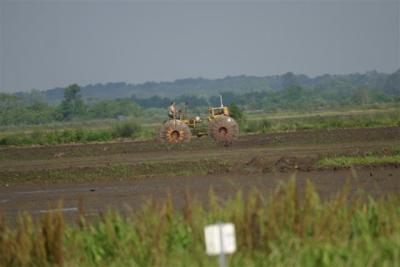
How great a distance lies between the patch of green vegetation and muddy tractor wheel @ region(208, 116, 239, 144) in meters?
14.7

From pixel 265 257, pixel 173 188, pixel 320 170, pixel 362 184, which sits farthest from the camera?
pixel 320 170

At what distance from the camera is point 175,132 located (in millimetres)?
42594

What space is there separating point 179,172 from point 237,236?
1582 centimetres

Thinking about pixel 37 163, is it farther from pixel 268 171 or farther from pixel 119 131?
pixel 119 131

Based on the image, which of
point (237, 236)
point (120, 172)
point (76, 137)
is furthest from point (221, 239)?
point (76, 137)

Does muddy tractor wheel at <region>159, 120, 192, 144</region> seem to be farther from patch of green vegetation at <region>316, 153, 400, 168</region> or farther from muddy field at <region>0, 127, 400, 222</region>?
patch of green vegetation at <region>316, 153, 400, 168</region>

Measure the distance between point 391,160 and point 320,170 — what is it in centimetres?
199

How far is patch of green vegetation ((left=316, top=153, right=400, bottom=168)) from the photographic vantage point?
25.9 meters

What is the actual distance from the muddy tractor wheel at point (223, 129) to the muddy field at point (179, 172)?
57 centimetres

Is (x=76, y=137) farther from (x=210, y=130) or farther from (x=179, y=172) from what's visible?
(x=179, y=172)

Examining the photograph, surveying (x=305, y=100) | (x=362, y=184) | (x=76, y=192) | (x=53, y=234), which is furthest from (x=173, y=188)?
(x=305, y=100)

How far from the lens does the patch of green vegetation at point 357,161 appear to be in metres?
25.9

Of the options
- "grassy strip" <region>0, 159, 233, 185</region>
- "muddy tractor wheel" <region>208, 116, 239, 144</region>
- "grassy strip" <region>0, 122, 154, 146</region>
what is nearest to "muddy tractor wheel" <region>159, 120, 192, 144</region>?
"muddy tractor wheel" <region>208, 116, 239, 144</region>

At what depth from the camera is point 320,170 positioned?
25750 millimetres
